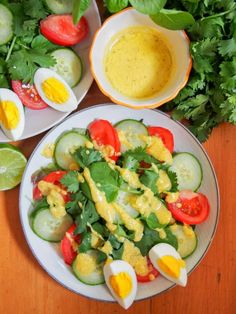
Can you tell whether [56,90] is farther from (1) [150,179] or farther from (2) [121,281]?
(2) [121,281]

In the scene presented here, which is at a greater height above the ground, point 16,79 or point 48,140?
point 16,79

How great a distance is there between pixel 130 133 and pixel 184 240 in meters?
0.30

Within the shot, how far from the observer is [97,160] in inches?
50.2

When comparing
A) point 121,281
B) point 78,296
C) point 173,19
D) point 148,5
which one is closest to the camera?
point 148,5

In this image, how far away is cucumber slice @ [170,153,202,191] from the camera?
1.32 meters

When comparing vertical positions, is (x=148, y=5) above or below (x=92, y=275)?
above

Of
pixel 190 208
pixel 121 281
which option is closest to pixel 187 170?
pixel 190 208

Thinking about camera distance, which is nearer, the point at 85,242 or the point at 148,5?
the point at 148,5

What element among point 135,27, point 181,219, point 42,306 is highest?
point 135,27

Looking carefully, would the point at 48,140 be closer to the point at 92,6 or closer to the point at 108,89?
the point at 108,89

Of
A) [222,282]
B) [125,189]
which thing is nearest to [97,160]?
[125,189]

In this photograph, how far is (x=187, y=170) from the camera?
1320mm

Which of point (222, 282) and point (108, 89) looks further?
point (222, 282)

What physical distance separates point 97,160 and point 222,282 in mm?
462
